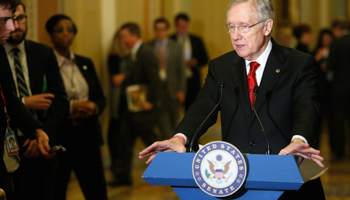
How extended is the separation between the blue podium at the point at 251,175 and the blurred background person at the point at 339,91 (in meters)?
5.59

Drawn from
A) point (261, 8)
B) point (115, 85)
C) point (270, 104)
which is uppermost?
point (261, 8)

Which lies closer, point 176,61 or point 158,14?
point 176,61

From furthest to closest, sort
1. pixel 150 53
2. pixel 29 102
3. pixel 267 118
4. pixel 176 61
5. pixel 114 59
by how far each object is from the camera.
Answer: pixel 176 61
pixel 114 59
pixel 150 53
pixel 29 102
pixel 267 118

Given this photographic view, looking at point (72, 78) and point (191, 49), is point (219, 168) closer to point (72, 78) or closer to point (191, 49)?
point (72, 78)

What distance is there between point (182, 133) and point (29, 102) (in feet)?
3.95

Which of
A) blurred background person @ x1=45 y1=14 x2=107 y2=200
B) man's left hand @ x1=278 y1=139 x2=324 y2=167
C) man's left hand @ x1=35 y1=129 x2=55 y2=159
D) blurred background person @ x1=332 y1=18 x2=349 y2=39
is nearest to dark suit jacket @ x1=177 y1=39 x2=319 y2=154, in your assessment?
man's left hand @ x1=278 y1=139 x2=324 y2=167

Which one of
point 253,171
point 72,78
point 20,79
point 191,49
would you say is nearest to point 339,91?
point 191,49

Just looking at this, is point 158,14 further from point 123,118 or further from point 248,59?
point 248,59

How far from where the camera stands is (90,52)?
258 inches

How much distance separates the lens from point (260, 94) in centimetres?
254

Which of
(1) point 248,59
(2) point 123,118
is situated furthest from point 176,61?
(1) point 248,59

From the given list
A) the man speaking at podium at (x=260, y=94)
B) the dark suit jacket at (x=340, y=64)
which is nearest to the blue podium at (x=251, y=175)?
the man speaking at podium at (x=260, y=94)

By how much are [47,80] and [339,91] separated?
5.11m

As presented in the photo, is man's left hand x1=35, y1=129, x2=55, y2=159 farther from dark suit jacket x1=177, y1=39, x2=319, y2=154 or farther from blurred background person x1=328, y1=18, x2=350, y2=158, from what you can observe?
blurred background person x1=328, y1=18, x2=350, y2=158
